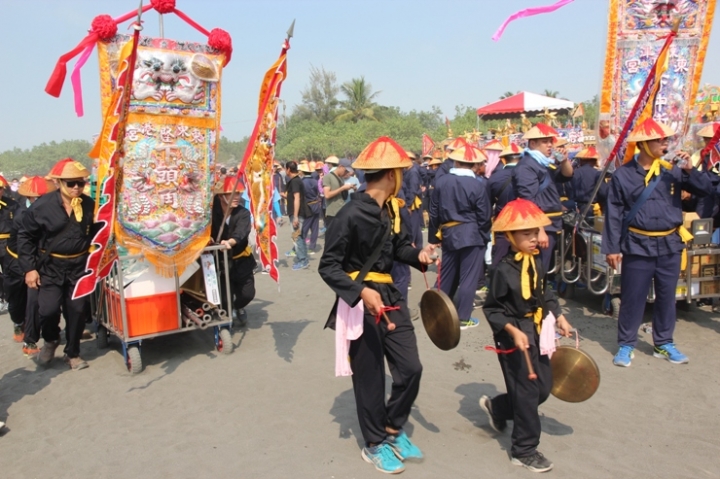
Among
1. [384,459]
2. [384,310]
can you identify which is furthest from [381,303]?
[384,459]

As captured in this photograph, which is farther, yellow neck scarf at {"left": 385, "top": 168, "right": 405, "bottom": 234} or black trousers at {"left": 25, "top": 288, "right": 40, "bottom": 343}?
black trousers at {"left": 25, "top": 288, "right": 40, "bottom": 343}

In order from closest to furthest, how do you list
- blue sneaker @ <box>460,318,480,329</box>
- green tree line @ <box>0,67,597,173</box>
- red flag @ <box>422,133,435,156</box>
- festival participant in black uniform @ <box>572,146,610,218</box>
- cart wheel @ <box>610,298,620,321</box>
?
blue sneaker @ <box>460,318,480,329</box> → cart wheel @ <box>610,298,620,321</box> → festival participant in black uniform @ <box>572,146,610,218</box> → red flag @ <box>422,133,435,156</box> → green tree line @ <box>0,67,597,173</box>

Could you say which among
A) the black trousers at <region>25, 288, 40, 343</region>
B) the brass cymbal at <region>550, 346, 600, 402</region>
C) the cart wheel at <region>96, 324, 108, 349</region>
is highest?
the brass cymbal at <region>550, 346, 600, 402</region>

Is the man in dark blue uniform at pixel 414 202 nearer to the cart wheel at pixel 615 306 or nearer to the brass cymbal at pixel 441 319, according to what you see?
the cart wheel at pixel 615 306

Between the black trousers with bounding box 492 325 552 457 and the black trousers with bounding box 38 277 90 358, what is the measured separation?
14.2 feet

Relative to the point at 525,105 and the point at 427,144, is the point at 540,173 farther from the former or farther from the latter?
the point at 525,105

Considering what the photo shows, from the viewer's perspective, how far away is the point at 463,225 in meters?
6.78

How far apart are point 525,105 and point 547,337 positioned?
2175 centimetres

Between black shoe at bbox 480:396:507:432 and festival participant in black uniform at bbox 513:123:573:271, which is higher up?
festival participant in black uniform at bbox 513:123:573:271

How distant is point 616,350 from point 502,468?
9.26ft

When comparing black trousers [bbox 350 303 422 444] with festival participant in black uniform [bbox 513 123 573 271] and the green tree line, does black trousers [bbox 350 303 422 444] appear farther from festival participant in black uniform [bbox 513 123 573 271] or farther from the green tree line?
the green tree line

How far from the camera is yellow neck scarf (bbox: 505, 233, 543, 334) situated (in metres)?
3.71

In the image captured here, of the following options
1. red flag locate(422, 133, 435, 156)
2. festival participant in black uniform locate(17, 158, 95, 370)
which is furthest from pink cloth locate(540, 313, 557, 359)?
red flag locate(422, 133, 435, 156)

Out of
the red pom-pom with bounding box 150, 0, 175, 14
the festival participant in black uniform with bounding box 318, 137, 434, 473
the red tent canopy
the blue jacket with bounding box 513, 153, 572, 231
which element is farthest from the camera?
the red tent canopy
